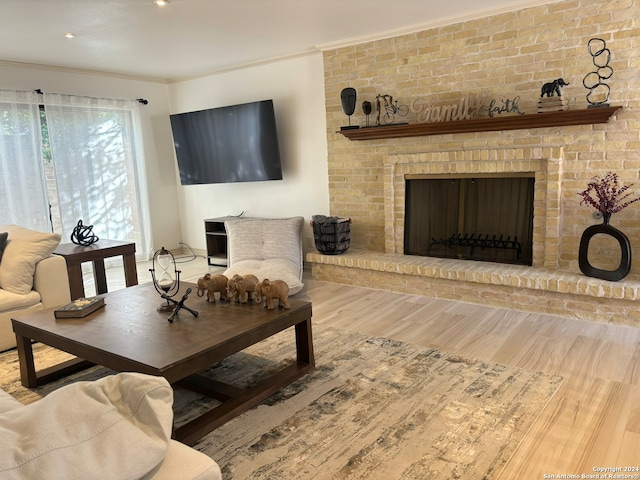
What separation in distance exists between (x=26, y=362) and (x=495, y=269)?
3.25m

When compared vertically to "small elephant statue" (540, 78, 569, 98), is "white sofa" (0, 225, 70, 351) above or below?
below

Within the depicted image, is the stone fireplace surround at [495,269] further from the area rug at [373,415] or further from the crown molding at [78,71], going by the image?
the crown molding at [78,71]

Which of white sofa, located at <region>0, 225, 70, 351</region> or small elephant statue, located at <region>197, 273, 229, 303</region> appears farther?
white sofa, located at <region>0, 225, 70, 351</region>

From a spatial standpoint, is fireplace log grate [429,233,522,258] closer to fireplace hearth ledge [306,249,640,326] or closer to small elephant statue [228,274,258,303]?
fireplace hearth ledge [306,249,640,326]

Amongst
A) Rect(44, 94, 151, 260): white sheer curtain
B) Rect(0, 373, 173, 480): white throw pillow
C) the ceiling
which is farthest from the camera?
Rect(44, 94, 151, 260): white sheer curtain

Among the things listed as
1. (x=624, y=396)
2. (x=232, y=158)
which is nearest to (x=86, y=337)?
(x=624, y=396)

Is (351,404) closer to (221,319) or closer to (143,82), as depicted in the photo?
(221,319)


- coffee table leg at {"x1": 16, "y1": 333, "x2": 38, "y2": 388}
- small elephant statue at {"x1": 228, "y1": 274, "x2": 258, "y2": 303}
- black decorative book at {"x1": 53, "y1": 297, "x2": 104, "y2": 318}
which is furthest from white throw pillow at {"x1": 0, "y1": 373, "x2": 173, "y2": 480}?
coffee table leg at {"x1": 16, "y1": 333, "x2": 38, "y2": 388}

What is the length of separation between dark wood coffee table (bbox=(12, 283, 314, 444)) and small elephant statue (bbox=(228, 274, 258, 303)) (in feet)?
0.18

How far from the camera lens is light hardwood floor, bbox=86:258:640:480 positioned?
Answer: 1.88 m

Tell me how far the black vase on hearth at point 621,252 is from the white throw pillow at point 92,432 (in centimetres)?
325

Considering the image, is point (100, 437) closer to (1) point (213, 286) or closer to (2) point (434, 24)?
(1) point (213, 286)

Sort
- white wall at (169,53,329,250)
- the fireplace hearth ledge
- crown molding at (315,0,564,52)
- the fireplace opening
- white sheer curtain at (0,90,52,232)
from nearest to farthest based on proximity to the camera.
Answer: the fireplace hearth ledge < crown molding at (315,0,564,52) < the fireplace opening < white sheer curtain at (0,90,52,232) < white wall at (169,53,329,250)

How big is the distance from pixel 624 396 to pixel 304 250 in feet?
11.5
